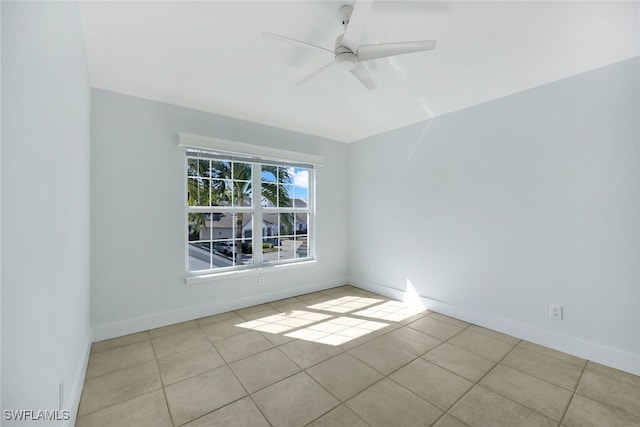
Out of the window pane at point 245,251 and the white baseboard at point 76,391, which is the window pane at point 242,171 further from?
the white baseboard at point 76,391

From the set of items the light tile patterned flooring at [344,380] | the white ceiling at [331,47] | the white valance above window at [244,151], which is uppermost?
the white ceiling at [331,47]

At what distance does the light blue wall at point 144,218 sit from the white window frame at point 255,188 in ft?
0.39

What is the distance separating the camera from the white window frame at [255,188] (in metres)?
3.06

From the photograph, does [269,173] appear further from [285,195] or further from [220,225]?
[220,225]

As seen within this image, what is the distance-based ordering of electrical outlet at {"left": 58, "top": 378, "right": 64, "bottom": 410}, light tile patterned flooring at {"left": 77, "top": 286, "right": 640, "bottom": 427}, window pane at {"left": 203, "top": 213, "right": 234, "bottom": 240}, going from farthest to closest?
window pane at {"left": 203, "top": 213, "right": 234, "bottom": 240}
light tile patterned flooring at {"left": 77, "top": 286, "right": 640, "bottom": 427}
electrical outlet at {"left": 58, "top": 378, "right": 64, "bottom": 410}

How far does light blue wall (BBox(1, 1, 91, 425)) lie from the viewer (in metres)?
0.82

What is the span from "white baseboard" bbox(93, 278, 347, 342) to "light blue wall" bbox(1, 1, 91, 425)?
1.16 m

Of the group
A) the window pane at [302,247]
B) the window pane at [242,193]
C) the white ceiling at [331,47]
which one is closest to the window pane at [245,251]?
the window pane at [242,193]

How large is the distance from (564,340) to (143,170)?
4.42 metres

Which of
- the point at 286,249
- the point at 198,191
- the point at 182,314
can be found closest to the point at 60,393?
the point at 182,314

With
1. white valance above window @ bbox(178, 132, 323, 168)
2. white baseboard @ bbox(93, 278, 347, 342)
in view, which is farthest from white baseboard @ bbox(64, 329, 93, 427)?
white valance above window @ bbox(178, 132, 323, 168)

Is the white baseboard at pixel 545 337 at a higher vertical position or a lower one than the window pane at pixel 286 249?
lower

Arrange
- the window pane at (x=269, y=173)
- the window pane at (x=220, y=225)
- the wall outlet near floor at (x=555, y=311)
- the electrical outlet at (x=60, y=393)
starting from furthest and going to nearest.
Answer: the window pane at (x=269, y=173), the window pane at (x=220, y=225), the wall outlet near floor at (x=555, y=311), the electrical outlet at (x=60, y=393)

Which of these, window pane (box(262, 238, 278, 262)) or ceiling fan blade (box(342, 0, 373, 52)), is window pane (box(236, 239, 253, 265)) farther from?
ceiling fan blade (box(342, 0, 373, 52))
